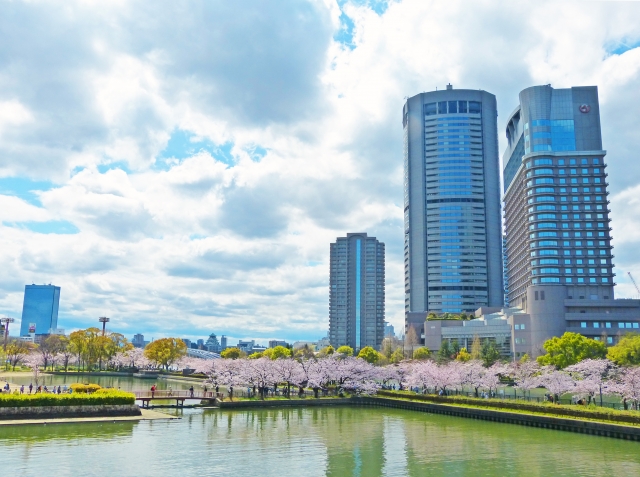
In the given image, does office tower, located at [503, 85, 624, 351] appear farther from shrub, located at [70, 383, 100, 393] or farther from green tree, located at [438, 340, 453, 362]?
shrub, located at [70, 383, 100, 393]

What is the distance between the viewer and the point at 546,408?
57.6 m

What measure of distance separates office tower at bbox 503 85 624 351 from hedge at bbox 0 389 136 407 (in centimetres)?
10517

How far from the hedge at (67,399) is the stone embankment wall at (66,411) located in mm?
377

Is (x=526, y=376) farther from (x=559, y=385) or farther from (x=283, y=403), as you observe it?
(x=283, y=403)

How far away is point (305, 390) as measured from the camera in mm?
87938

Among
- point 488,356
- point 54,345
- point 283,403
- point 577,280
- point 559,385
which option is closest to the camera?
point 559,385

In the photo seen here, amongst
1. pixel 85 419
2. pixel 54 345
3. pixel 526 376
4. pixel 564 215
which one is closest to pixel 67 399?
pixel 85 419

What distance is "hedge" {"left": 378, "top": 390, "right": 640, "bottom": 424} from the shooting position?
50.5 m

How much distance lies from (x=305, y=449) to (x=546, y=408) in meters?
29.2

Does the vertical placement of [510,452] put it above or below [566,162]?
below

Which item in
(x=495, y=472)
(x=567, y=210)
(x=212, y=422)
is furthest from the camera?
(x=567, y=210)

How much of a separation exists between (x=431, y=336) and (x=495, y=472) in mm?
127760

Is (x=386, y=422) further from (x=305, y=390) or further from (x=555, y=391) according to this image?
(x=305, y=390)

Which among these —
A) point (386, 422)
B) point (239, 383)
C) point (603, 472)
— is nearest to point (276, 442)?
point (386, 422)
